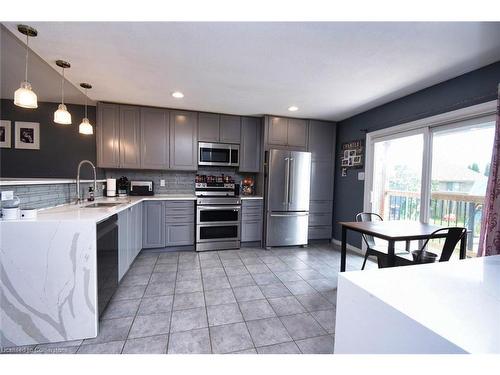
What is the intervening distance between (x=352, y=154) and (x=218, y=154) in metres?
2.33

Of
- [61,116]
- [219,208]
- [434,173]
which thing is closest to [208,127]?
[219,208]

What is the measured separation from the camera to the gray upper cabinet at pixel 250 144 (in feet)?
13.1

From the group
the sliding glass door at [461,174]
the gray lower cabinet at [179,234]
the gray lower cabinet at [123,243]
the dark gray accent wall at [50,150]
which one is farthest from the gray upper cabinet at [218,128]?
the sliding glass door at [461,174]

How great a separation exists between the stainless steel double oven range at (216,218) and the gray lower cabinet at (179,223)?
0.40 ft

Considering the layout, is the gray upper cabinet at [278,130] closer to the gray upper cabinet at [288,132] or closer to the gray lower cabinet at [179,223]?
the gray upper cabinet at [288,132]

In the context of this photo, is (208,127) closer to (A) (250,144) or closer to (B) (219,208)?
(A) (250,144)

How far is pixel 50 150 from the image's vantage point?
3.53 metres

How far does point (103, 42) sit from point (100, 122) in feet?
6.10

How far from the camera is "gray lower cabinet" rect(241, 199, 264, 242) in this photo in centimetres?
385

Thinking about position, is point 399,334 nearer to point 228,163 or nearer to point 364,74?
point 364,74

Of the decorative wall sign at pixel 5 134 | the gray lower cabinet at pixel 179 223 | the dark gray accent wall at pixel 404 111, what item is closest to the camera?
the dark gray accent wall at pixel 404 111

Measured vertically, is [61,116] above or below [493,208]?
above

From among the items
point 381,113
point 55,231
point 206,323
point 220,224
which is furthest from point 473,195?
point 55,231

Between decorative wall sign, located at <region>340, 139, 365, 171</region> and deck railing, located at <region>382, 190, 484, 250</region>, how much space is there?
2.38 feet
